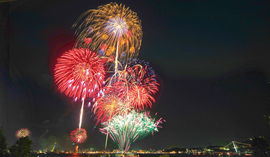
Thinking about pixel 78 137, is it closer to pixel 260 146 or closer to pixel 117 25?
pixel 117 25

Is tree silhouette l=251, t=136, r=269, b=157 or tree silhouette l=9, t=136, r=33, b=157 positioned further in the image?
tree silhouette l=251, t=136, r=269, b=157

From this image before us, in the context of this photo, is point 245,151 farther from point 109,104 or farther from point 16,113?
point 16,113

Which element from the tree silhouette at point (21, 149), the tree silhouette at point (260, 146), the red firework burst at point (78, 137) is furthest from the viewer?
the red firework burst at point (78, 137)

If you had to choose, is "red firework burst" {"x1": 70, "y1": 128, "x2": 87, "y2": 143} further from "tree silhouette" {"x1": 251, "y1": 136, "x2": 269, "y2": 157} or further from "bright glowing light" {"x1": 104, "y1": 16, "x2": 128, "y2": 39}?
"tree silhouette" {"x1": 251, "y1": 136, "x2": 269, "y2": 157}

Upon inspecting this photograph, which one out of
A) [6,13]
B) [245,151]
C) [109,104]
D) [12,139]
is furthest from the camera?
[245,151]

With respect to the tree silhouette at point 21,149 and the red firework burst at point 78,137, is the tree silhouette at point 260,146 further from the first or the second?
the tree silhouette at point 21,149

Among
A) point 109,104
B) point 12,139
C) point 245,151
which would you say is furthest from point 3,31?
point 245,151

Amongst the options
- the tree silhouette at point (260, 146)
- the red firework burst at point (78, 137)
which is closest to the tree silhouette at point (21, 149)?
the red firework burst at point (78, 137)

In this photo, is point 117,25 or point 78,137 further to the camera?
point 78,137

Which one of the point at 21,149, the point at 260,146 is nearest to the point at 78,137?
the point at 21,149

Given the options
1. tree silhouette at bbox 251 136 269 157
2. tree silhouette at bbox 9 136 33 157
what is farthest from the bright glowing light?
tree silhouette at bbox 251 136 269 157

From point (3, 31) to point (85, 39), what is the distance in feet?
27.1

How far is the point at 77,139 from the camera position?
89.5 ft

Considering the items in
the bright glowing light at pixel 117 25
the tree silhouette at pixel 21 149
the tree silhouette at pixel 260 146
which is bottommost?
the tree silhouette at pixel 260 146
